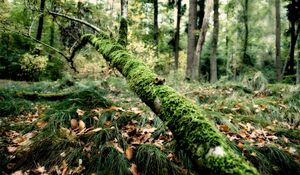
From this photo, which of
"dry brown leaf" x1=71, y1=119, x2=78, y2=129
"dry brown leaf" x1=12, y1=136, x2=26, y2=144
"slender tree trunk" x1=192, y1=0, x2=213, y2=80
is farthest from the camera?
"slender tree trunk" x1=192, y1=0, x2=213, y2=80

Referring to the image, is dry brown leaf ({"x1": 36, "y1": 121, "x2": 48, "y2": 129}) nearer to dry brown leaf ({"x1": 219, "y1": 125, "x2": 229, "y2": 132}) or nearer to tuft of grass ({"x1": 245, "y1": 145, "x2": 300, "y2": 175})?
dry brown leaf ({"x1": 219, "y1": 125, "x2": 229, "y2": 132})

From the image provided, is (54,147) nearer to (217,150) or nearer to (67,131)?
(67,131)

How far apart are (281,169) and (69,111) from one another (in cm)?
292

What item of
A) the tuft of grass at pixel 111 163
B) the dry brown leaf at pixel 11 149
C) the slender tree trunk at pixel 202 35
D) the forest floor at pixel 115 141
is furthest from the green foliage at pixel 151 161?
the slender tree trunk at pixel 202 35

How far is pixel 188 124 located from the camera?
200 centimetres

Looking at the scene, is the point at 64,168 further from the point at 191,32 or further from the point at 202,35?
the point at 191,32

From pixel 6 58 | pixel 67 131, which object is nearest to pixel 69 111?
pixel 67 131

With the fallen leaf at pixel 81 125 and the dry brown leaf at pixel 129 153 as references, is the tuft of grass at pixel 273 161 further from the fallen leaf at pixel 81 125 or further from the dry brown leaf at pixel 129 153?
the fallen leaf at pixel 81 125

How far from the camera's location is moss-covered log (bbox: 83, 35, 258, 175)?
1.67 m

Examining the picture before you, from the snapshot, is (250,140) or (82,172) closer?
(82,172)

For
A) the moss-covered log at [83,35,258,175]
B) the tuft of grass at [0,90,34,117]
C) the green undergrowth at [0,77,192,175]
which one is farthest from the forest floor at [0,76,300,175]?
the moss-covered log at [83,35,258,175]

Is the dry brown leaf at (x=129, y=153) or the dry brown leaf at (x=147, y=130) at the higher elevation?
the dry brown leaf at (x=147, y=130)

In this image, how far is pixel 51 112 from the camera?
4.43 metres

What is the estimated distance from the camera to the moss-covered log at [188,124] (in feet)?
5.47
